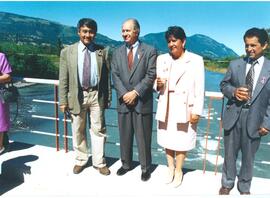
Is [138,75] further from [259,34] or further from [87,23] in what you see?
[259,34]

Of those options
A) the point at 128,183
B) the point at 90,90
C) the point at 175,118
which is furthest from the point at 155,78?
the point at 128,183

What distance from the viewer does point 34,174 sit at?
3.24 meters

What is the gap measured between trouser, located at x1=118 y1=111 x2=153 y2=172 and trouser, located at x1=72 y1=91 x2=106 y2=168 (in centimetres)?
21

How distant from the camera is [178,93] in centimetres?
276

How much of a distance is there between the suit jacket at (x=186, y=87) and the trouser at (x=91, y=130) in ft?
2.07

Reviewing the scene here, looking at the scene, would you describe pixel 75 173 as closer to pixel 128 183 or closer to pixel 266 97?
pixel 128 183

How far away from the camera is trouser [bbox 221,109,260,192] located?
8.31ft

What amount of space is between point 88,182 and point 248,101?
1648 mm

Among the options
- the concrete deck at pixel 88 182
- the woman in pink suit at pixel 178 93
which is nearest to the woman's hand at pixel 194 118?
the woman in pink suit at pixel 178 93

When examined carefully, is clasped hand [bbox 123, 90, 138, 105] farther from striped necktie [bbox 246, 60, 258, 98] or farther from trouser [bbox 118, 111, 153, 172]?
striped necktie [bbox 246, 60, 258, 98]

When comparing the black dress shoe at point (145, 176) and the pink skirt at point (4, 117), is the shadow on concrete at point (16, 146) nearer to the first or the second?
the pink skirt at point (4, 117)

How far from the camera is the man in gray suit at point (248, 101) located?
2.40 metres

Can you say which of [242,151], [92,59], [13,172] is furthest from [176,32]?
[13,172]

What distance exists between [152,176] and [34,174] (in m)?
1.19
